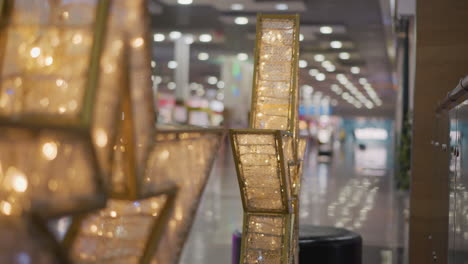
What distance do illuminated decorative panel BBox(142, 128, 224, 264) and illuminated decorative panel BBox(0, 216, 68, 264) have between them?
265 mm

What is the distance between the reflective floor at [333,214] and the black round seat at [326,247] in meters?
1.17

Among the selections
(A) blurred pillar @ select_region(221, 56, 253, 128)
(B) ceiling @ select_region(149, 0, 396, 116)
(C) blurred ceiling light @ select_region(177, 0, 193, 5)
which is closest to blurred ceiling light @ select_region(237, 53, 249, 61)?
(A) blurred pillar @ select_region(221, 56, 253, 128)

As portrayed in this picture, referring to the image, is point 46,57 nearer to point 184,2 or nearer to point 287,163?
point 287,163

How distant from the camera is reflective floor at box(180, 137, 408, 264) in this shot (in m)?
6.39

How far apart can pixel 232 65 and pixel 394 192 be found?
40.9ft

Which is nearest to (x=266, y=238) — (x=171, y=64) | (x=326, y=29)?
(x=326, y=29)

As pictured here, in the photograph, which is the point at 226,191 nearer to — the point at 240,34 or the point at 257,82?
the point at 240,34

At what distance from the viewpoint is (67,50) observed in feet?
3.10

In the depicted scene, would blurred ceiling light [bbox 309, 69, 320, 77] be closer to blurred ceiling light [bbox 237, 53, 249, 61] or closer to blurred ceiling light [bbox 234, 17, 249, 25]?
blurred ceiling light [bbox 237, 53, 249, 61]

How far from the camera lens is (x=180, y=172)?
4.17ft

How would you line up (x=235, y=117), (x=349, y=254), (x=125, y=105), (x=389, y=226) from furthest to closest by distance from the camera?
(x=235, y=117) → (x=389, y=226) → (x=349, y=254) → (x=125, y=105)

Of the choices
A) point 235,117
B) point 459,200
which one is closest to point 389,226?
point 459,200

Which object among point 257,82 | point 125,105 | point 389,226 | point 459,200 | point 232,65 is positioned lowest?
point 389,226

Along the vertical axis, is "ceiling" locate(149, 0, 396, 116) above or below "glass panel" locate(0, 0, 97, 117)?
above
